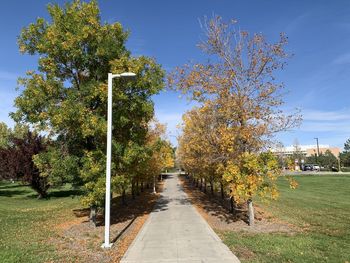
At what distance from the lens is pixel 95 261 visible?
29.6 ft

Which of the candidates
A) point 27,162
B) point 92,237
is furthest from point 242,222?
point 27,162

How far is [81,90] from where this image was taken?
1340cm

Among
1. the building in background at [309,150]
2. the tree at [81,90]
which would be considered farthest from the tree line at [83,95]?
the building in background at [309,150]

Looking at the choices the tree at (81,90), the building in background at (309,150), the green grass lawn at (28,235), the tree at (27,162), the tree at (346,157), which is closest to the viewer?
the green grass lawn at (28,235)

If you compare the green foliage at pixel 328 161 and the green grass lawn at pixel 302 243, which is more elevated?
the green foliage at pixel 328 161

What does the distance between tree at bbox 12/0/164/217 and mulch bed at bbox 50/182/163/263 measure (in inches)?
50.1

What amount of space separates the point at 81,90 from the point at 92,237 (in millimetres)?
5411

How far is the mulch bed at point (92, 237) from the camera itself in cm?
952

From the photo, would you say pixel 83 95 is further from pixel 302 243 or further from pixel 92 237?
pixel 302 243

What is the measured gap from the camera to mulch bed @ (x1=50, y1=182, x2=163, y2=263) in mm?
9516

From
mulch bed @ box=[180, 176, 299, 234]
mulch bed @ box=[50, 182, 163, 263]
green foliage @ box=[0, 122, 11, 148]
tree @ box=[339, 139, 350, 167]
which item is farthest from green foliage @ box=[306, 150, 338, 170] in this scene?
mulch bed @ box=[50, 182, 163, 263]

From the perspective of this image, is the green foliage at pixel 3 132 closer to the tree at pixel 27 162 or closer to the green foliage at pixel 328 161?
the tree at pixel 27 162

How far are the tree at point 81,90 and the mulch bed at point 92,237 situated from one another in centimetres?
127

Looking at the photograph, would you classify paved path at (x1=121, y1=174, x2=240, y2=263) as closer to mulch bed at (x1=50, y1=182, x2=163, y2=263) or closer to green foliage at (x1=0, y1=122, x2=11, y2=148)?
mulch bed at (x1=50, y1=182, x2=163, y2=263)
